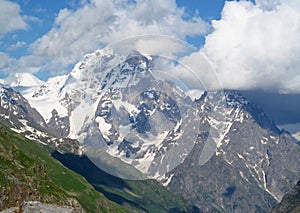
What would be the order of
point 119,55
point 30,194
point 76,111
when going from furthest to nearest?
point 30,194 → point 76,111 → point 119,55

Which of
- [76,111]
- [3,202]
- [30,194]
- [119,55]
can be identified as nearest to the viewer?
[119,55]

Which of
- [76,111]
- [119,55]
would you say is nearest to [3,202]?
[76,111]

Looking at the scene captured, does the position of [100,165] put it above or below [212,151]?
below

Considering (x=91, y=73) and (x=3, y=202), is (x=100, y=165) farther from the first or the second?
(x=3, y=202)

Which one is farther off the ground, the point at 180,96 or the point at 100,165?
the point at 180,96

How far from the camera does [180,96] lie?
47531 millimetres

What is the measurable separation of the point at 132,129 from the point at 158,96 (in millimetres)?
4364

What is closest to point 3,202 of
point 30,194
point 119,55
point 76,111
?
point 30,194

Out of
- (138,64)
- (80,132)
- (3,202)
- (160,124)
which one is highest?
(138,64)

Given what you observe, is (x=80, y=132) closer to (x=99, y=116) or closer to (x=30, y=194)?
(x=99, y=116)

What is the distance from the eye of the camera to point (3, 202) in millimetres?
164250

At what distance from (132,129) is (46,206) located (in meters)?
11.0

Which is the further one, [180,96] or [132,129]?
[132,129]

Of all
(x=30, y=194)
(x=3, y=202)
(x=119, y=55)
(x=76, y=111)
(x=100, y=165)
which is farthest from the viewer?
(x=30, y=194)
